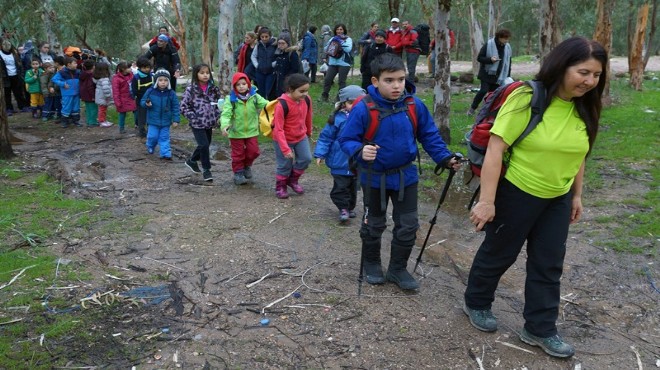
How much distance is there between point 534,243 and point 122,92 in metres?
9.95

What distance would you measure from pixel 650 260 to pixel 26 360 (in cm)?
571

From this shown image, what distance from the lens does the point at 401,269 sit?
4859 mm

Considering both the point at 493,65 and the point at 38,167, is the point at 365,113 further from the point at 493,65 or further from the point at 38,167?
the point at 493,65

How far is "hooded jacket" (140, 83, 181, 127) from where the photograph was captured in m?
9.52

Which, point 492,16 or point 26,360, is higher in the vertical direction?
point 492,16

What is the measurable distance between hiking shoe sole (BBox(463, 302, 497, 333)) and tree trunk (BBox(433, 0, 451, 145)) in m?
6.42

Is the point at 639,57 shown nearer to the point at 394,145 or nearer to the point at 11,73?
the point at 394,145

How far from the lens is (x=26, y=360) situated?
370 centimetres

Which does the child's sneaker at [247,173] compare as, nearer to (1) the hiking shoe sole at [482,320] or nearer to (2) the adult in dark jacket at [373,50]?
(1) the hiking shoe sole at [482,320]

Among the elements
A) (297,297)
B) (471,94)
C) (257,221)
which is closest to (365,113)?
(297,297)

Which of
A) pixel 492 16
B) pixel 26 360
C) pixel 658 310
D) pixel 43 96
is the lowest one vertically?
pixel 658 310

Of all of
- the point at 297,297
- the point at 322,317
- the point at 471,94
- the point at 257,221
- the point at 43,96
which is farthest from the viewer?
the point at 471,94

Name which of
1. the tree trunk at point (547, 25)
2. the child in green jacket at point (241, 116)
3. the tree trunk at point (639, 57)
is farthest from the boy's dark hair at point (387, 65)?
the tree trunk at point (639, 57)

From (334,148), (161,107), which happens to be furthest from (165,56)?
(334,148)
